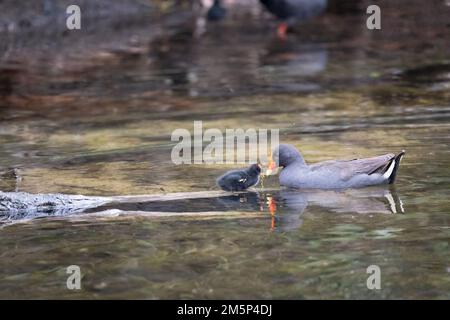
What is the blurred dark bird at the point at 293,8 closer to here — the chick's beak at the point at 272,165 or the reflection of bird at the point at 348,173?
the chick's beak at the point at 272,165

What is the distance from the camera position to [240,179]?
9.88 m

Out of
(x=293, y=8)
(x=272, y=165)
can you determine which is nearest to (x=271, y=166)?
(x=272, y=165)

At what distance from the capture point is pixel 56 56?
20.6 metres

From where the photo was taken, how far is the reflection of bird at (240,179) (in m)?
9.88

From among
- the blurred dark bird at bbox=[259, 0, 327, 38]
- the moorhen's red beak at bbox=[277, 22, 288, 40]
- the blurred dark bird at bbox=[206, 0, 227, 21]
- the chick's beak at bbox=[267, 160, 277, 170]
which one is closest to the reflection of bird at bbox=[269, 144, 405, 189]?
the chick's beak at bbox=[267, 160, 277, 170]

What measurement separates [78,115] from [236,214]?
6.11m

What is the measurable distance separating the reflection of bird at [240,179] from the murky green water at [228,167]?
0.11m

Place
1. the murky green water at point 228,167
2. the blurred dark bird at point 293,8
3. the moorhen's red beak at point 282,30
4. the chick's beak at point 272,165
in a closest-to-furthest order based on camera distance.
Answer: the murky green water at point 228,167, the chick's beak at point 272,165, the blurred dark bird at point 293,8, the moorhen's red beak at point 282,30

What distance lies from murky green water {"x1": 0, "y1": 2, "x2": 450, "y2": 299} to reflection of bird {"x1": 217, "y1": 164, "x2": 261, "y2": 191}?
0.11 metres

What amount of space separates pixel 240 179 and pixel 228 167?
1.04 metres

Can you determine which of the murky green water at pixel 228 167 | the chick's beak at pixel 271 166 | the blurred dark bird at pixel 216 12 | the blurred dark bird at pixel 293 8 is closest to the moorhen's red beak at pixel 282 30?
the blurred dark bird at pixel 293 8
